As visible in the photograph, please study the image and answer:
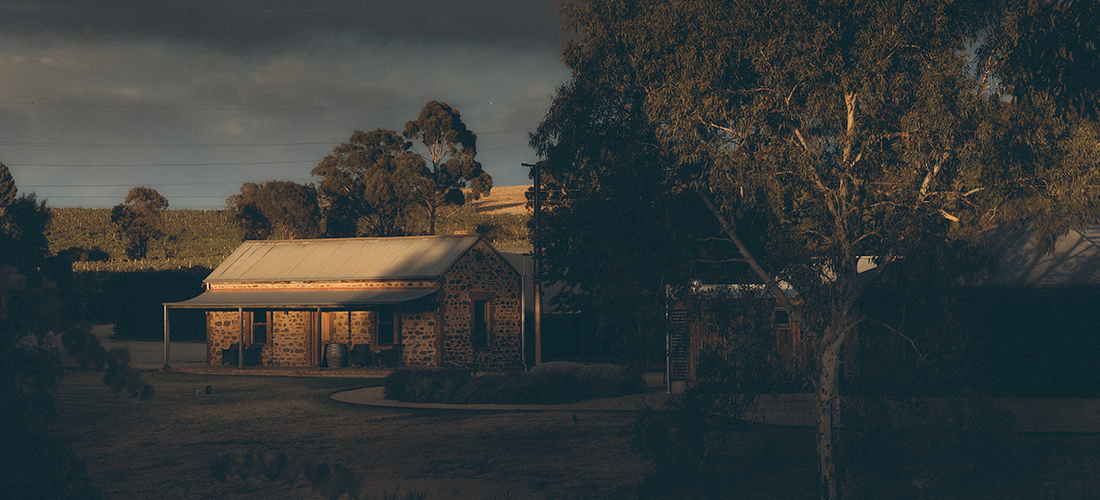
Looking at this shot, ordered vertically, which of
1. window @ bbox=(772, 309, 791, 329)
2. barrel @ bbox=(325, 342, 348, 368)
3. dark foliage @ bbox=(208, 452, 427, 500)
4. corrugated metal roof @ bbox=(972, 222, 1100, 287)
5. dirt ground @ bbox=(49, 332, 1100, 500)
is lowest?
dirt ground @ bbox=(49, 332, 1100, 500)

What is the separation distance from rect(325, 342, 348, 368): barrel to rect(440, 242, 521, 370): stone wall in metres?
3.51

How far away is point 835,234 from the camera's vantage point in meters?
11.0

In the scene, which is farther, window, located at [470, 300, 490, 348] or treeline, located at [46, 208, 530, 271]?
treeline, located at [46, 208, 530, 271]

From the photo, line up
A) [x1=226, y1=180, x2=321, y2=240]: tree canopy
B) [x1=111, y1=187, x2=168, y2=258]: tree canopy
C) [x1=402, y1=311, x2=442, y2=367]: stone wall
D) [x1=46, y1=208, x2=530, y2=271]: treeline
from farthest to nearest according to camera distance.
Result: [x1=46, y1=208, x2=530, y2=271]: treeline, [x1=111, y1=187, x2=168, y2=258]: tree canopy, [x1=226, y1=180, x2=321, y2=240]: tree canopy, [x1=402, y1=311, x2=442, y2=367]: stone wall

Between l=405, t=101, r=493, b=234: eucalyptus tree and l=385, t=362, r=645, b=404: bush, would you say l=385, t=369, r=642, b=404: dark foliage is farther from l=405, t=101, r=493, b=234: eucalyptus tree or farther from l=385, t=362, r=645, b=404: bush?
l=405, t=101, r=493, b=234: eucalyptus tree

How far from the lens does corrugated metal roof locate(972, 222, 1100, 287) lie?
50.9 feet

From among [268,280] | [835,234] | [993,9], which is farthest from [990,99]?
[268,280]

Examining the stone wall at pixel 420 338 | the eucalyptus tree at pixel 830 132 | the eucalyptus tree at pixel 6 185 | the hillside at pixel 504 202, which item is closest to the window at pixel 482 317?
the stone wall at pixel 420 338

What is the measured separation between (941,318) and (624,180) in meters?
4.19

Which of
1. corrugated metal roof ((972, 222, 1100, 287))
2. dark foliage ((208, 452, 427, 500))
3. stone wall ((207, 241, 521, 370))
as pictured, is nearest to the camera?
dark foliage ((208, 452, 427, 500))

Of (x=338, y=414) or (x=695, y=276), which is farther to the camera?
(x=338, y=414)

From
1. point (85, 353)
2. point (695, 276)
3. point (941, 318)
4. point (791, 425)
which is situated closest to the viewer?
point (85, 353)

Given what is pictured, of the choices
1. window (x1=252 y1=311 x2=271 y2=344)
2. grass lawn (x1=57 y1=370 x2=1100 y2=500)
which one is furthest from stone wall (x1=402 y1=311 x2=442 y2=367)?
grass lawn (x1=57 y1=370 x2=1100 y2=500)

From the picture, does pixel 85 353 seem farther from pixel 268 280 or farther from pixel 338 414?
pixel 268 280
